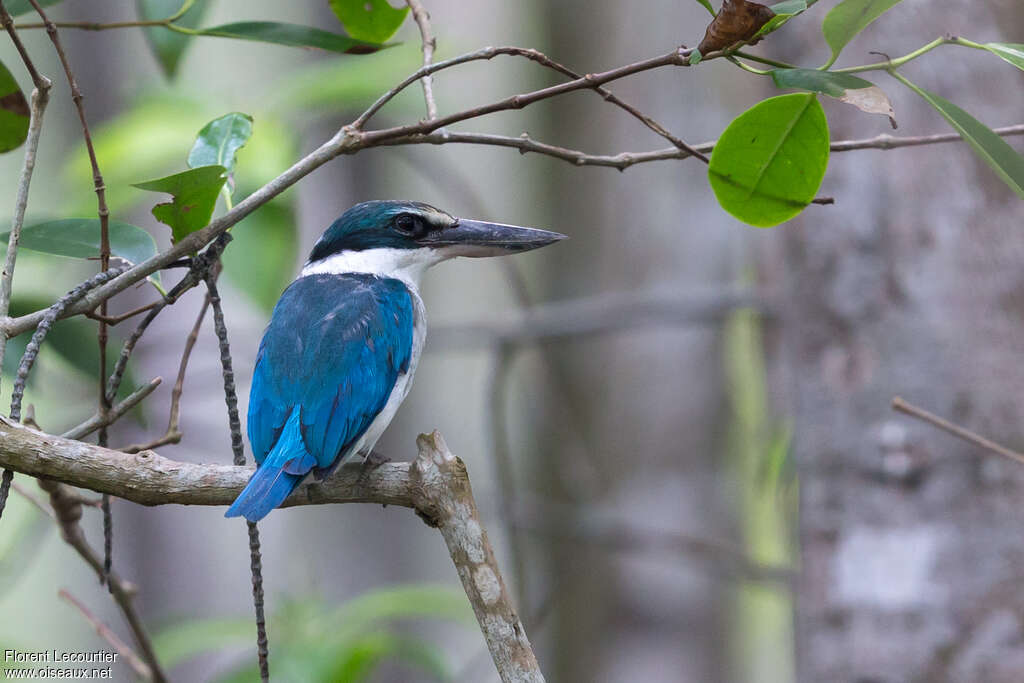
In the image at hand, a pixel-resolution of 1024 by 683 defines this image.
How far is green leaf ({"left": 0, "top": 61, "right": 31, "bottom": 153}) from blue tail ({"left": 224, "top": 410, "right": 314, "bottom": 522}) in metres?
0.56

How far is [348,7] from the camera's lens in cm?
139

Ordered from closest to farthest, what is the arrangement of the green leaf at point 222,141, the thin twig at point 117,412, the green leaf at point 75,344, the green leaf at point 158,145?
the thin twig at point 117,412 < the green leaf at point 222,141 < the green leaf at point 75,344 < the green leaf at point 158,145

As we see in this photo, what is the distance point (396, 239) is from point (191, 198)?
0.87 metres

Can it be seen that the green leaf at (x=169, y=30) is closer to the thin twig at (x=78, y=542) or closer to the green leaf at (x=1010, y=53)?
the thin twig at (x=78, y=542)

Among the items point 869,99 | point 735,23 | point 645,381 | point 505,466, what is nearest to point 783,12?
point 735,23

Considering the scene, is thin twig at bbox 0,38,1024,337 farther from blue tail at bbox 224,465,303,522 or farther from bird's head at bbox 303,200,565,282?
bird's head at bbox 303,200,565,282

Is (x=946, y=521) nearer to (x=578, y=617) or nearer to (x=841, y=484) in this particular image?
(x=841, y=484)

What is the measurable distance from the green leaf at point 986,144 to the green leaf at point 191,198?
0.78m

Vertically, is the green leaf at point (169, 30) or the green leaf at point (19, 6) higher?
the green leaf at point (169, 30)

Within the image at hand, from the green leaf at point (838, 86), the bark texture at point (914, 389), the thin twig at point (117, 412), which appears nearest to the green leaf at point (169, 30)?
the thin twig at point (117, 412)

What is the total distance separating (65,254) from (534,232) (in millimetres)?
743

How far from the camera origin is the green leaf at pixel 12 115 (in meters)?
1.40

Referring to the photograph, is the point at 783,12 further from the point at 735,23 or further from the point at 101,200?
the point at 101,200

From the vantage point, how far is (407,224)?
6.72 ft
